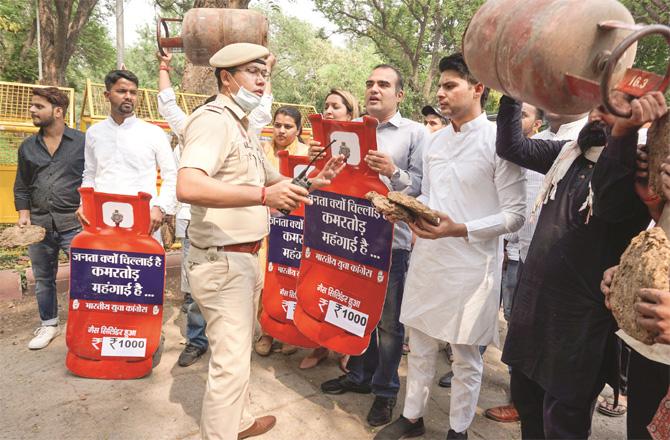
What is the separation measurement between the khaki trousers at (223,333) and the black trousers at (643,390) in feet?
5.56

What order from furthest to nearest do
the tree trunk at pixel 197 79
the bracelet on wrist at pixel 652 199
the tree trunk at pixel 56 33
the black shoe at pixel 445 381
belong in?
the tree trunk at pixel 56 33, the tree trunk at pixel 197 79, the black shoe at pixel 445 381, the bracelet on wrist at pixel 652 199

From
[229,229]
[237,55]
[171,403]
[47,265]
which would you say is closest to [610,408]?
[229,229]

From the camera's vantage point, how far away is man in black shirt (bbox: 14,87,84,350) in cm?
389

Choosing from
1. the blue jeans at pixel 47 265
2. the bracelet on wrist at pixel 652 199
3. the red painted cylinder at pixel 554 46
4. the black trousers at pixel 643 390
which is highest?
the red painted cylinder at pixel 554 46

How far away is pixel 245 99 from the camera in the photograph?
244 centimetres

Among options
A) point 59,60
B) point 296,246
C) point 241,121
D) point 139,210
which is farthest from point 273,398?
point 59,60

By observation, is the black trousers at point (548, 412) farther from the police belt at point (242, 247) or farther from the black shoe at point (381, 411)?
the police belt at point (242, 247)

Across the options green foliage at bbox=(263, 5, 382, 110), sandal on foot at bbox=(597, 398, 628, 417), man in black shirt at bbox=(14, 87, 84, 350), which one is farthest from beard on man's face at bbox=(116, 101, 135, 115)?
green foliage at bbox=(263, 5, 382, 110)

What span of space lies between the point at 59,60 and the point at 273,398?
14148 millimetres

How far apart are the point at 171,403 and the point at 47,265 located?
1.77 m

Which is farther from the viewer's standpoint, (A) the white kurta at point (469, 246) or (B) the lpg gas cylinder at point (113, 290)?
(B) the lpg gas cylinder at point (113, 290)

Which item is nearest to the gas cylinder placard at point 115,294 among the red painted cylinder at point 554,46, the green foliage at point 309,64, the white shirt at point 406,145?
the white shirt at point 406,145

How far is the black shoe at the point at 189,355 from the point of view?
3605mm

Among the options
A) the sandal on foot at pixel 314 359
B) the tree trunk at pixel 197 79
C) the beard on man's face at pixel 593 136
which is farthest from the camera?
the tree trunk at pixel 197 79
